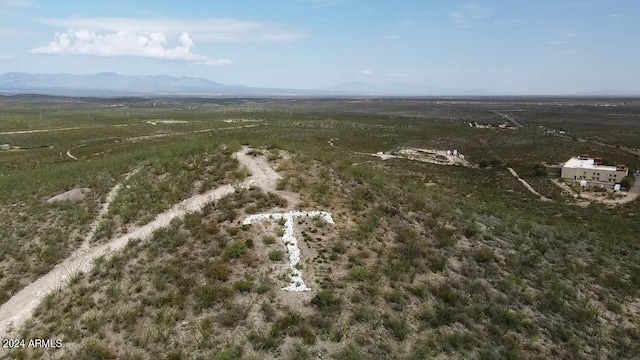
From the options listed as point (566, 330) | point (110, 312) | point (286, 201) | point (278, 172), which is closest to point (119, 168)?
point (278, 172)

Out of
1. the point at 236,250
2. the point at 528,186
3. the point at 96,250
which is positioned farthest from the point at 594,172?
the point at 96,250

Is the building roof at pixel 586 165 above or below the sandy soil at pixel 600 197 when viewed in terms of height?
above

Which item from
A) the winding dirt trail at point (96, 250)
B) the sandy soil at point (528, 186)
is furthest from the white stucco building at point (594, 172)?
the winding dirt trail at point (96, 250)

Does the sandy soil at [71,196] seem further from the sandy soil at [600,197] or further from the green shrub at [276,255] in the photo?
the sandy soil at [600,197]

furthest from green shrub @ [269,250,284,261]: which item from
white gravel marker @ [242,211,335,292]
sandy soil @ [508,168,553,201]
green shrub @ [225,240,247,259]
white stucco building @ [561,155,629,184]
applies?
white stucco building @ [561,155,629,184]

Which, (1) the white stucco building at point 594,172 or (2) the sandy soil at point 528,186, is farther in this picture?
(1) the white stucco building at point 594,172

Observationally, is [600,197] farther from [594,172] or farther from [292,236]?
[292,236]

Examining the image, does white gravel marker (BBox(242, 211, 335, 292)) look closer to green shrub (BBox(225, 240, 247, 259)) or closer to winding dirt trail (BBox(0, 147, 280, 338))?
green shrub (BBox(225, 240, 247, 259))
